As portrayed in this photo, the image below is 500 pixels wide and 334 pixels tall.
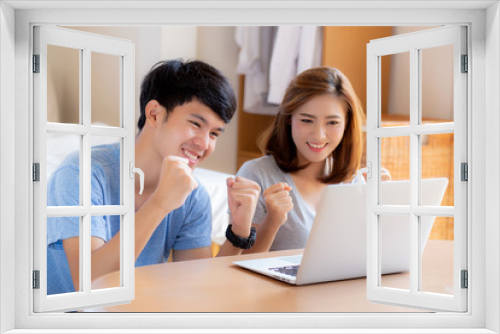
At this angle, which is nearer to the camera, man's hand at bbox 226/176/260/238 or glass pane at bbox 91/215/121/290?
glass pane at bbox 91/215/121/290

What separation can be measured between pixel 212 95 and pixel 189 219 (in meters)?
0.51

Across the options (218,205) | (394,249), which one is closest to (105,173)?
(394,249)

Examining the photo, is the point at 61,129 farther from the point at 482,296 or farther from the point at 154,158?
the point at 482,296

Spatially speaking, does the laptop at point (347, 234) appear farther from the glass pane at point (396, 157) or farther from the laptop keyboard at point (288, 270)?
the glass pane at point (396, 157)

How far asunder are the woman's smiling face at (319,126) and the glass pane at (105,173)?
3.06 feet

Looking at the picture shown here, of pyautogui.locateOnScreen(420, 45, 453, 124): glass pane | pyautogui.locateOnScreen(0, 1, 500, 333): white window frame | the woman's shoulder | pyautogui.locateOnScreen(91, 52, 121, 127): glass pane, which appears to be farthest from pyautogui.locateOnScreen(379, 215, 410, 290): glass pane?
pyautogui.locateOnScreen(91, 52, 121, 127): glass pane

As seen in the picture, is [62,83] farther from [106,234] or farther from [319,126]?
[106,234]

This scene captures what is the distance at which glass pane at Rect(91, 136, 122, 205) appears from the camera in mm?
2010

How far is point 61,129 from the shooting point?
152cm

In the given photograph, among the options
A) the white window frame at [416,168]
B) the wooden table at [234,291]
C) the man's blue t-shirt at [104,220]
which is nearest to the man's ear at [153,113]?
the man's blue t-shirt at [104,220]

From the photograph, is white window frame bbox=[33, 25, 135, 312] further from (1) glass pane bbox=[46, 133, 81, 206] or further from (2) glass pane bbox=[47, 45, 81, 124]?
(2) glass pane bbox=[47, 45, 81, 124]

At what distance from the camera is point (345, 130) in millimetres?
2773

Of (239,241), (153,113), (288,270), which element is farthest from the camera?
(239,241)

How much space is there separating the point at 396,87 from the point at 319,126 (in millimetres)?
1833
